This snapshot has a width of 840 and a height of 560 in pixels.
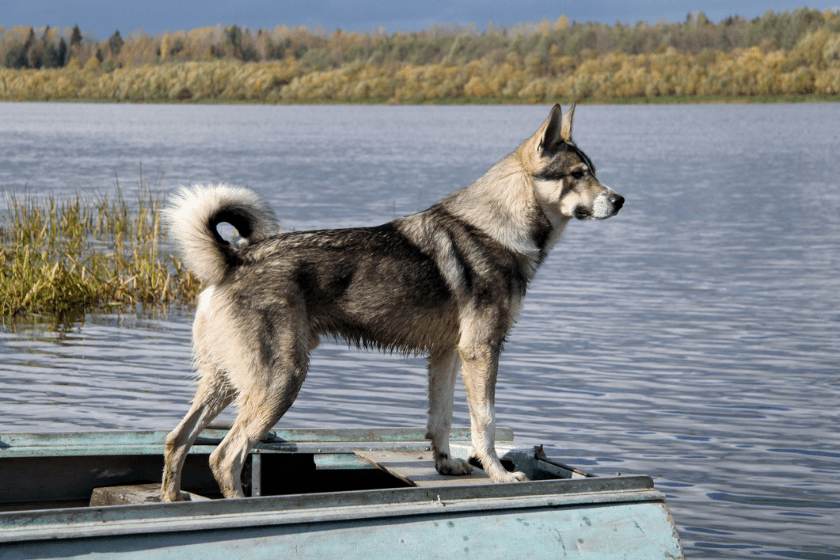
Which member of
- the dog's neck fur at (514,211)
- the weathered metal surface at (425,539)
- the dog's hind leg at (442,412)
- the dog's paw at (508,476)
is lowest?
the weathered metal surface at (425,539)

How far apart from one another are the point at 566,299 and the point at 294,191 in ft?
51.9

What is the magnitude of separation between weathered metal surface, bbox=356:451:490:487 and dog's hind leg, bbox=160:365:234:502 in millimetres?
1122

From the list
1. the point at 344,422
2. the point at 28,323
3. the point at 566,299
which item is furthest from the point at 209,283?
the point at 566,299

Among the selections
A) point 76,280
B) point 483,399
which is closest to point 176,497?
point 483,399

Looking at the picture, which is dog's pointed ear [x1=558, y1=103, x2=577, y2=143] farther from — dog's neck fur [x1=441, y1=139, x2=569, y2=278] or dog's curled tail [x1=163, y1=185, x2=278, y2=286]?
dog's curled tail [x1=163, y1=185, x2=278, y2=286]

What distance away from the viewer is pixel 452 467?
6336 mm

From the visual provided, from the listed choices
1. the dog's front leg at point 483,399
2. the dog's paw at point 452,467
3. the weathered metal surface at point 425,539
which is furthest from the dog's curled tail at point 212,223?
the dog's paw at point 452,467

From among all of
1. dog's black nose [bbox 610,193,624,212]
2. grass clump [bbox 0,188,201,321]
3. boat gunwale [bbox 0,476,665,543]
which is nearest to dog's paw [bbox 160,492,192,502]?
boat gunwale [bbox 0,476,665,543]

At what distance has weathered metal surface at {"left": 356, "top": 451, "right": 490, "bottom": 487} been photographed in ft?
20.1

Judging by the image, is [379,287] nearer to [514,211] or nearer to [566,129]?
[514,211]

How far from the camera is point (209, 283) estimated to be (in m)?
5.61

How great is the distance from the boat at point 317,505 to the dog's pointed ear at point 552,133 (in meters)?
1.87

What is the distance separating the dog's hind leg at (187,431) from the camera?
5773 millimetres

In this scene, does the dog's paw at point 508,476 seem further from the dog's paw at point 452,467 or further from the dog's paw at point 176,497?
the dog's paw at point 176,497
